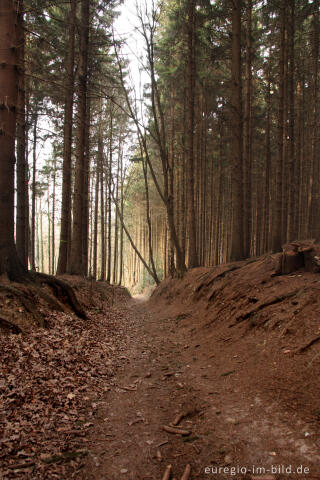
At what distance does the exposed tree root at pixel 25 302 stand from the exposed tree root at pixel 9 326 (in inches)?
28.5

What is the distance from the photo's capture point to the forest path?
8.56 ft

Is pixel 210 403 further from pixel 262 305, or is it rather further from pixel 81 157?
pixel 81 157

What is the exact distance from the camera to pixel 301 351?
168 inches

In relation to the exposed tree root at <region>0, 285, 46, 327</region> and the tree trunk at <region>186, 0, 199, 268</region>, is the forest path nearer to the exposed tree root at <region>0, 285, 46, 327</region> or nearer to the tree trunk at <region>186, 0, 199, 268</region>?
the exposed tree root at <region>0, 285, 46, 327</region>

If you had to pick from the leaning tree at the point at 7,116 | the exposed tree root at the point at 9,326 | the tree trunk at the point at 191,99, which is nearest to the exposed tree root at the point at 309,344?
the exposed tree root at the point at 9,326

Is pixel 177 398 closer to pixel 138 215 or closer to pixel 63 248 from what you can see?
pixel 63 248

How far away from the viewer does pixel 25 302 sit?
20.0 feet

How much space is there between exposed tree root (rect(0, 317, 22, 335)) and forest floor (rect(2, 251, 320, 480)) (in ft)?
4.70

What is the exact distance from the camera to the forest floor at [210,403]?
2648mm

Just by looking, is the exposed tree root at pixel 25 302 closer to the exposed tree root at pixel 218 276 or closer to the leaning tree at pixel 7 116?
the leaning tree at pixel 7 116

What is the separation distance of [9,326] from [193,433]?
3776 millimetres

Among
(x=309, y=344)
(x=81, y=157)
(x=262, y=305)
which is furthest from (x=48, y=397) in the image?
(x=81, y=157)

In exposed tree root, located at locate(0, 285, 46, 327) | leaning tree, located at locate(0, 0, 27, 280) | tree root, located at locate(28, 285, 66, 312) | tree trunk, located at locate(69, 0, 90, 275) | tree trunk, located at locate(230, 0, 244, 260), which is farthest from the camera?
tree trunk, located at locate(69, 0, 90, 275)

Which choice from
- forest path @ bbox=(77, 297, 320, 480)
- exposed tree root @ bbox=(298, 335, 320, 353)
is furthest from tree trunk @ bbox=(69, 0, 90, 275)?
exposed tree root @ bbox=(298, 335, 320, 353)
